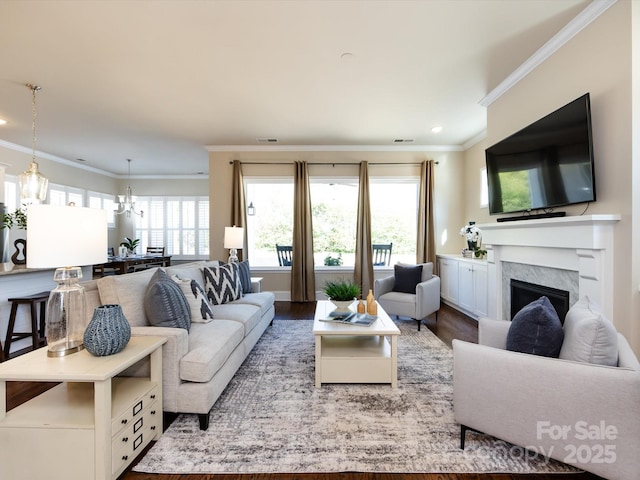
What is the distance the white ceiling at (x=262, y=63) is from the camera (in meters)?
2.27

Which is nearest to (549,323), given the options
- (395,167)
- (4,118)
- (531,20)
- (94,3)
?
(531,20)

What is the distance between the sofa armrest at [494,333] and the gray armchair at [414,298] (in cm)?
179

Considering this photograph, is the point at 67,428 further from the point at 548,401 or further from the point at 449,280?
the point at 449,280

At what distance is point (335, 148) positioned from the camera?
5703 mm

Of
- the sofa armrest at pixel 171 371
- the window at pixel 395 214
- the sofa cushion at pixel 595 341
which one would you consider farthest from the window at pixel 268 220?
the sofa cushion at pixel 595 341

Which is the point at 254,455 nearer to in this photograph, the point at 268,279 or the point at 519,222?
the point at 519,222

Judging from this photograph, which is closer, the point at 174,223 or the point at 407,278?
the point at 407,278

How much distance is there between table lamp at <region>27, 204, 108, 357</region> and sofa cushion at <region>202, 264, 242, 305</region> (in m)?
1.58

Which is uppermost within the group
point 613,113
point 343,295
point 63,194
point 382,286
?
point 63,194

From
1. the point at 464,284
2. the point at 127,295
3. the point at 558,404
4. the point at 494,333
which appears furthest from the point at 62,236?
the point at 464,284

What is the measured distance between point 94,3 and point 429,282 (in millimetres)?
4279

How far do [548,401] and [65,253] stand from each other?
2.40 m

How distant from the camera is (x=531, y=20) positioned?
93.5 inches

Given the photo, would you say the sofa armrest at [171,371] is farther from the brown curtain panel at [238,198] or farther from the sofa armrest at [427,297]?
the brown curtain panel at [238,198]
